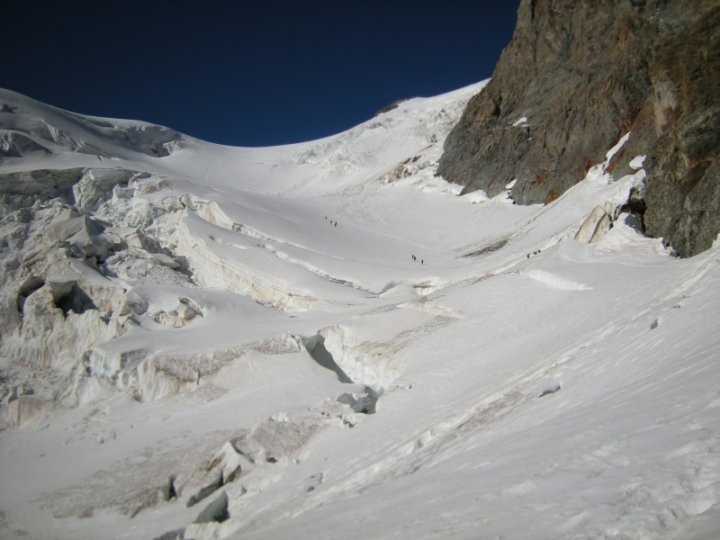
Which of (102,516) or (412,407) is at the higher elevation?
(412,407)

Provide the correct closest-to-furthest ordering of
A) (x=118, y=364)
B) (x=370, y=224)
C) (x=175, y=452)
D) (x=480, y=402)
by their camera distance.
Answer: (x=480, y=402), (x=175, y=452), (x=118, y=364), (x=370, y=224)

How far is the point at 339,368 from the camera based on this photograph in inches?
653

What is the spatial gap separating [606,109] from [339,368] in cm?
2636

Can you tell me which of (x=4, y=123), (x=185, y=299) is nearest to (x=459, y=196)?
(x=185, y=299)

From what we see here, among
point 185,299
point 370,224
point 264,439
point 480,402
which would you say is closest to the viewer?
point 480,402

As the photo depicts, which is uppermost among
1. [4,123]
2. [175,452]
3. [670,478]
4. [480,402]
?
[4,123]

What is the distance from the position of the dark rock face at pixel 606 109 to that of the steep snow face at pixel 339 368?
5.22 ft

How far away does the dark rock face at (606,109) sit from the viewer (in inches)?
579

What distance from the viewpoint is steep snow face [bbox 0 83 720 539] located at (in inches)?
186

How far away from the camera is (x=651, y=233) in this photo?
15797mm

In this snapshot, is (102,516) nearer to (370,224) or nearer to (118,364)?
(118,364)

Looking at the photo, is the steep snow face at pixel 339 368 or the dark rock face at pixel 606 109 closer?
the steep snow face at pixel 339 368

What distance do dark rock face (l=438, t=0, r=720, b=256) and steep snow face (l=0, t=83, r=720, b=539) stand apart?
5.22 ft

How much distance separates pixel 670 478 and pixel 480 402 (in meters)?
5.58
